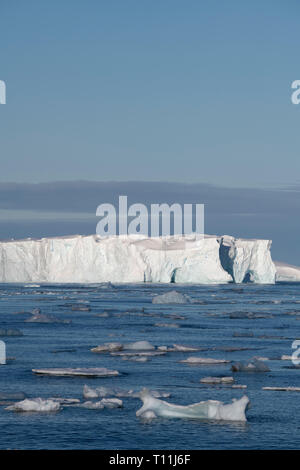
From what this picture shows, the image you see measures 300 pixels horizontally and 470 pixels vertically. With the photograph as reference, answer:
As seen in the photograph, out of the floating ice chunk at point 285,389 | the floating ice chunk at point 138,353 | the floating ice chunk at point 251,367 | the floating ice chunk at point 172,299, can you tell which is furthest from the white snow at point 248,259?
the floating ice chunk at point 285,389

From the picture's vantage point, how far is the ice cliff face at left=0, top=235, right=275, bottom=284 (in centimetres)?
7069

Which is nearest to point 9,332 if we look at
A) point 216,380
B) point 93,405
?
point 216,380

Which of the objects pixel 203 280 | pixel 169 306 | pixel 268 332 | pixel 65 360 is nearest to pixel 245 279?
pixel 203 280

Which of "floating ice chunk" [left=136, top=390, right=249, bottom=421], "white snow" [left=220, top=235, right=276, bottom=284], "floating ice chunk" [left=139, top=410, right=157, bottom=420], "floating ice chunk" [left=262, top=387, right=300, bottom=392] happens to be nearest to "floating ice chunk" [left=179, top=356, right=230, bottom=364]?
"floating ice chunk" [left=262, top=387, right=300, bottom=392]

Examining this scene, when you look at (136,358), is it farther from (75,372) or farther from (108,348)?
(75,372)

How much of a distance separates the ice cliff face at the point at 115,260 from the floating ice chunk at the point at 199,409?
187 ft

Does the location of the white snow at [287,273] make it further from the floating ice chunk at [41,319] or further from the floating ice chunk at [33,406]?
the floating ice chunk at [33,406]

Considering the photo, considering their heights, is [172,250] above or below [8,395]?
above

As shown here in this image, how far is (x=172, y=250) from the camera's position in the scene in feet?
235

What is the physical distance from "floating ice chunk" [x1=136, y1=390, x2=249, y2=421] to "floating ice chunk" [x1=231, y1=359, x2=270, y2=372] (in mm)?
4711

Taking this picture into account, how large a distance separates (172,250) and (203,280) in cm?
432

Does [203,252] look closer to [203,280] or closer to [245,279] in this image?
[203,280]

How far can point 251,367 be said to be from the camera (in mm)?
17438

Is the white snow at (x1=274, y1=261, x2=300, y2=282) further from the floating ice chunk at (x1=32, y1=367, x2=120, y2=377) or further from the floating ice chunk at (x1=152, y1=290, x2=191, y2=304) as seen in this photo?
the floating ice chunk at (x1=32, y1=367, x2=120, y2=377)
